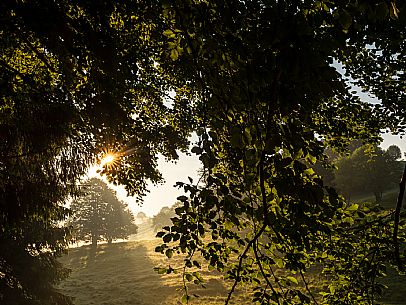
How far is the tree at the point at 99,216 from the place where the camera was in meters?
48.2

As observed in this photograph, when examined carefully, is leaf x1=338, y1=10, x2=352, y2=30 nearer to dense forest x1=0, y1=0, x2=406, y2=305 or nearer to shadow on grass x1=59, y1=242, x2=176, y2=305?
dense forest x1=0, y1=0, x2=406, y2=305

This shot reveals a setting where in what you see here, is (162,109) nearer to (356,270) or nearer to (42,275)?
(356,270)

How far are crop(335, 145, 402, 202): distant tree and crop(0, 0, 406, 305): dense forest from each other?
43360 mm

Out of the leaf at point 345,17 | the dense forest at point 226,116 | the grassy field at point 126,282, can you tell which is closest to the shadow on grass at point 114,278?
the grassy field at point 126,282

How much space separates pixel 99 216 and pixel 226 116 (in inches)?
2106

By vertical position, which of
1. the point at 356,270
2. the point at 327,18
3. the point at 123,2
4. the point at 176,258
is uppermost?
the point at 123,2

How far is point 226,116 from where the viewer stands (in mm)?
1719

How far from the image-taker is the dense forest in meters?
1.54

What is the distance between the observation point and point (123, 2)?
424 centimetres

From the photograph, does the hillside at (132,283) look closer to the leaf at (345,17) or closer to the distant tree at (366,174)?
the leaf at (345,17)

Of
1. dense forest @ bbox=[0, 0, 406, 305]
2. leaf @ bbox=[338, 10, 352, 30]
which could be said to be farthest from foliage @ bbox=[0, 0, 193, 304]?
leaf @ bbox=[338, 10, 352, 30]

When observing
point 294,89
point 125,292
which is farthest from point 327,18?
point 125,292

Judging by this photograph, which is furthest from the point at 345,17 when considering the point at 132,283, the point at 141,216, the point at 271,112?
the point at 141,216

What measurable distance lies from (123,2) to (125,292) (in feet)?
87.1
